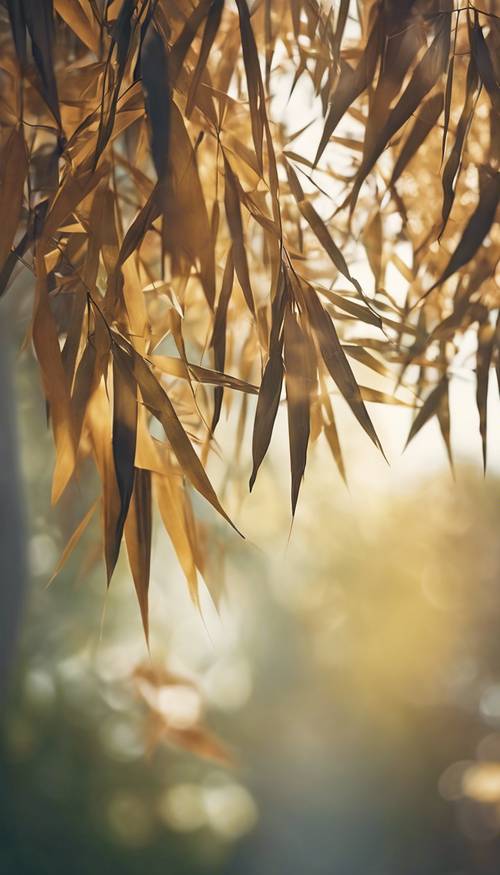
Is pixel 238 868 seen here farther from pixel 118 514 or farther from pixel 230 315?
pixel 118 514

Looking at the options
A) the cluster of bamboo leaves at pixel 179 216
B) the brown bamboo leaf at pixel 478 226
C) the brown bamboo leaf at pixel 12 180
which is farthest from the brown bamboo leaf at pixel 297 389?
the brown bamboo leaf at pixel 12 180

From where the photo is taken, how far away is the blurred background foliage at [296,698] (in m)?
4.83

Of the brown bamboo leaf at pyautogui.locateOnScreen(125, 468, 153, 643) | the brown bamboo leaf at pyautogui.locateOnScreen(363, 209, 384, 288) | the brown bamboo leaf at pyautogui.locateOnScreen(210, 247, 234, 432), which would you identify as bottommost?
the brown bamboo leaf at pyautogui.locateOnScreen(125, 468, 153, 643)

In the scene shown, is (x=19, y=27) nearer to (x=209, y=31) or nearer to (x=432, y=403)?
(x=209, y=31)

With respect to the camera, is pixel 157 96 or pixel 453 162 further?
pixel 453 162

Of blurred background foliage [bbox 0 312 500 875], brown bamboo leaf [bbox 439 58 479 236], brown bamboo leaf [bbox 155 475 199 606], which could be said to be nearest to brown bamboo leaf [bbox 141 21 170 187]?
brown bamboo leaf [bbox 439 58 479 236]

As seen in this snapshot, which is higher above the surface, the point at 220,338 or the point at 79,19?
the point at 79,19

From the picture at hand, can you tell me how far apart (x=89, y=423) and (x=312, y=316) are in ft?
0.75

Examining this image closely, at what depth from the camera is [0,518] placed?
4.02 feet

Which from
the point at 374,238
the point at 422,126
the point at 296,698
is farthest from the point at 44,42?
the point at 296,698

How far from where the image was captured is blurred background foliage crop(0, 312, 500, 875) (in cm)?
483

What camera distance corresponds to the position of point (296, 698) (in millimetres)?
5836

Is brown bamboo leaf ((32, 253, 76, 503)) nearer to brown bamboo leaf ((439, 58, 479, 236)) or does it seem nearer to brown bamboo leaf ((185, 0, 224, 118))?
brown bamboo leaf ((185, 0, 224, 118))

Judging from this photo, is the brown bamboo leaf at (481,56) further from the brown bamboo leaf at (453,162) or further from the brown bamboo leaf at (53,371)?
the brown bamboo leaf at (53,371)
